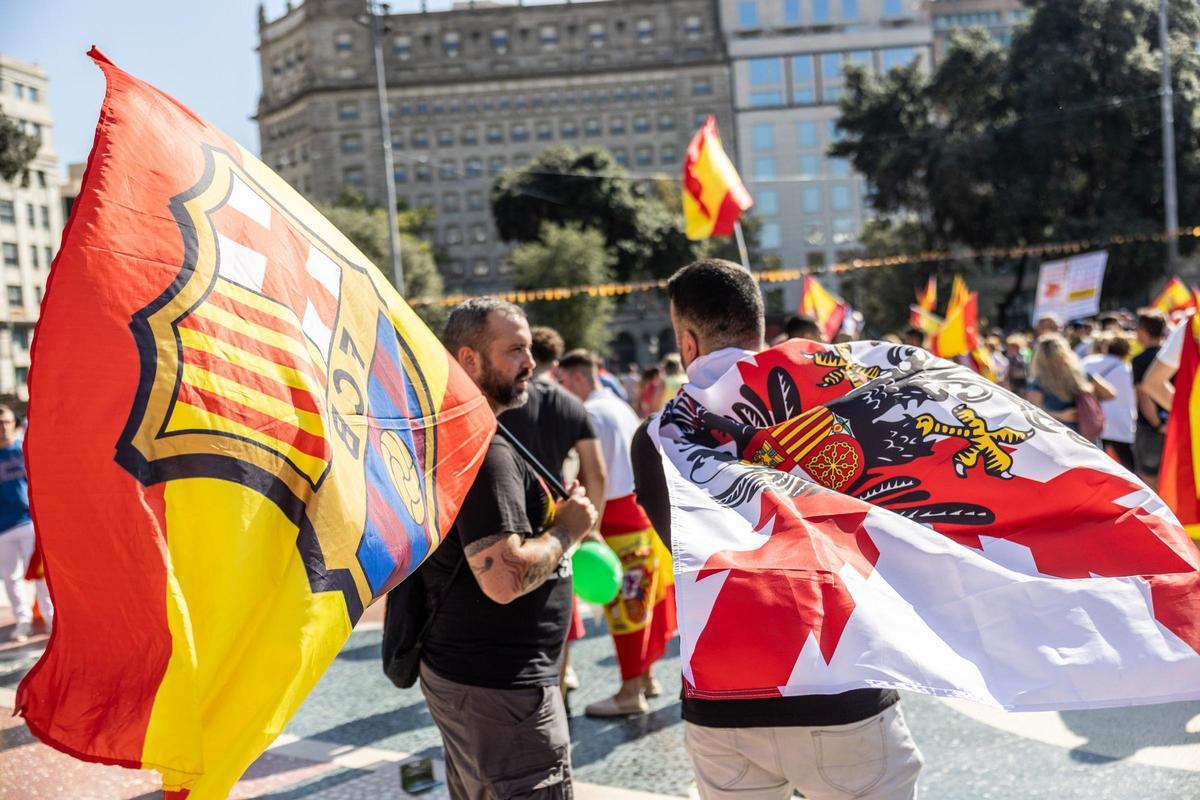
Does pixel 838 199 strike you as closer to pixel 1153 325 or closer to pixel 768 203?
pixel 768 203

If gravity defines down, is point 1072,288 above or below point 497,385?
above

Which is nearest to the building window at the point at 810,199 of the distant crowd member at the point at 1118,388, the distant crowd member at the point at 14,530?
the distant crowd member at the point at 1118,388

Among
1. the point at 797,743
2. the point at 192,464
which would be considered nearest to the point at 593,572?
the point at 797,743

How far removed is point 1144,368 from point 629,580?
3915 mm

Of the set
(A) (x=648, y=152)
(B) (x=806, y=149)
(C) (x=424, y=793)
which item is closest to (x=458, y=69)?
(A) (x=648, y=152)

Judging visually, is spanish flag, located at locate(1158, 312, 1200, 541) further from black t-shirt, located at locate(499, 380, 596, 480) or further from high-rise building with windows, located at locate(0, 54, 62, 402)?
high-rise building with windows, located at locate(0, 54, 62, 402)

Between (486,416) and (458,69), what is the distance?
84494 mm

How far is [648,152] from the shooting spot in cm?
8269

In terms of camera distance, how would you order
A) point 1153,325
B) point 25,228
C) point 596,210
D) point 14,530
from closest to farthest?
1. point 1153,325
2. point 14,530
3. point 596,210
4. point 25,228

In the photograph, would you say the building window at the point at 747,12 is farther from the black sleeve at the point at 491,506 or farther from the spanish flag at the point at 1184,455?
the black sleeve at the point at 491,506

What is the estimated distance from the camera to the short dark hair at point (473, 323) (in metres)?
3.20

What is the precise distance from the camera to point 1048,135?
36.1 metres

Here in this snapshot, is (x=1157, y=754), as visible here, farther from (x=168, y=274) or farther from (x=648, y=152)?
(x=648, y=152)

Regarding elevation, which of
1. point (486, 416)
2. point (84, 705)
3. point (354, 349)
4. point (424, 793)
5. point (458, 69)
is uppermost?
point (458, 69)
